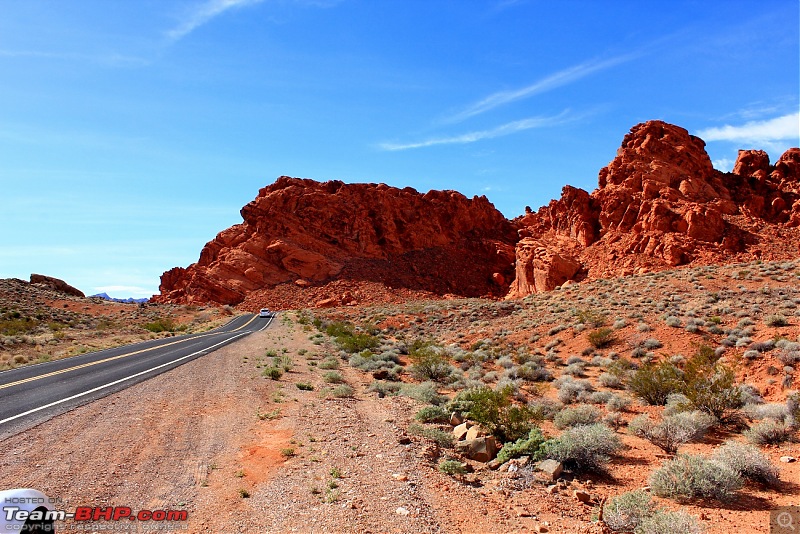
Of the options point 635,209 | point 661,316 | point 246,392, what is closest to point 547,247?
point 635,209

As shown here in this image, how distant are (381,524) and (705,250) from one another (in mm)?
50690

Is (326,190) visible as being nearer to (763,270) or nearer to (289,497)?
(763,270)

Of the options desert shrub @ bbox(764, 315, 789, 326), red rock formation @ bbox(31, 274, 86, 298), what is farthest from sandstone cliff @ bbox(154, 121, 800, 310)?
desert shrub @ bbox(764, 315, 789, 326)

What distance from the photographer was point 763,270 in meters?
31.0

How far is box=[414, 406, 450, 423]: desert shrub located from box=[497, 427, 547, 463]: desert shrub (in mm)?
2515

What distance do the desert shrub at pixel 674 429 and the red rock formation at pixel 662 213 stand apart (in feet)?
138

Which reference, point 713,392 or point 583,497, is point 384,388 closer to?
point 583,497

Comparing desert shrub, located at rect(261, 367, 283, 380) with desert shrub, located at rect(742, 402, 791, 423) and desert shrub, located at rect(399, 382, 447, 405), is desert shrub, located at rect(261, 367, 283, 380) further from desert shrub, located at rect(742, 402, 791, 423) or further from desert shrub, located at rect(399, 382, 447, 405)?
desert shrub, located at rect(742, 402, 791, 423)

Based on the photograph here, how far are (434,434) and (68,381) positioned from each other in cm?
1139

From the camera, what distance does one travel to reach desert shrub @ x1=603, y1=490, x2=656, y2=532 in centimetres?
532

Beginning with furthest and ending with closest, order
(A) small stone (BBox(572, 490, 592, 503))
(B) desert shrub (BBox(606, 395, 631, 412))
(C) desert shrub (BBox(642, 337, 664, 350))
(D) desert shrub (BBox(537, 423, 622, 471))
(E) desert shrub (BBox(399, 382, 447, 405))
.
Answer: (C) desert shrub (BBox(642, 337, 664, 350))
(E) desert shrub (BBox(399, 382, 447, 405))
(B) desert shrub (BBox(606, 395, 631, 412))
(D) desert shrub (BBox(537, 423, 622, 471))
(A) small stone (BBox(572, 490, 592, 503))

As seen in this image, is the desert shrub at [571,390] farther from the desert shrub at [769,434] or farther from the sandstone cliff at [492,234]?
the sandstone cliff at [492,234]

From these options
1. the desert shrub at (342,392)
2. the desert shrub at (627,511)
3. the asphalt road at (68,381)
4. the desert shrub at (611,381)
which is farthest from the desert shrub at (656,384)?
the asphalt road at (68,381)

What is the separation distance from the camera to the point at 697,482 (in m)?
6.10
